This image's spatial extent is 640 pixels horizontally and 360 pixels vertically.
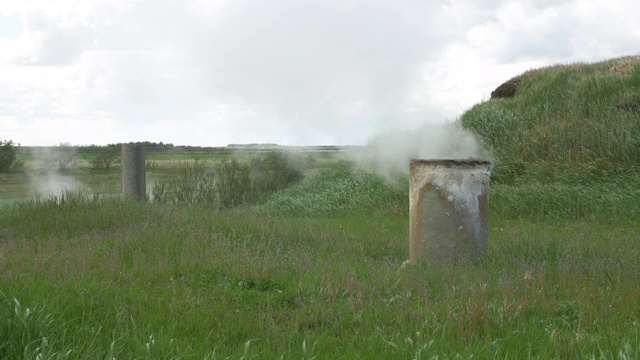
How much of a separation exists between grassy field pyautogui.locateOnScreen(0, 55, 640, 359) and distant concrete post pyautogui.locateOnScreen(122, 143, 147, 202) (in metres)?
1.35

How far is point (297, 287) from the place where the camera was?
6.39m

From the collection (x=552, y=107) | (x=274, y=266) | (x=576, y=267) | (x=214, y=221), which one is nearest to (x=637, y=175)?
(x=552, y=107)

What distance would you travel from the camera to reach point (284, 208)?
1697cm

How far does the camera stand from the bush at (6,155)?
68.9ft

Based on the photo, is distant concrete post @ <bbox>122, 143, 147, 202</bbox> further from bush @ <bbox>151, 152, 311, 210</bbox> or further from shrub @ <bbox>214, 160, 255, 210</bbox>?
shrub @ <bbox>214, 160, 255, 210</bbox>

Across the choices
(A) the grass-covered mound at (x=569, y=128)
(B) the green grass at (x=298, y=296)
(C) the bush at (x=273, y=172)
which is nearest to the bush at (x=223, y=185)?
(C) the bush at (x=273, y=172)

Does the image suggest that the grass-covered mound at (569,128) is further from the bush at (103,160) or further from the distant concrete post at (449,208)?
the bush at (103,160)

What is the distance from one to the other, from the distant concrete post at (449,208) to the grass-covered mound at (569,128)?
24.5 ft

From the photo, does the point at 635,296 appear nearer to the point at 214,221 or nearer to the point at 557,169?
the point at 214,221

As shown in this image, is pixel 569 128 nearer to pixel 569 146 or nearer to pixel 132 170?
pixel 569 146

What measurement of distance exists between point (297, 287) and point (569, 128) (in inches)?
487

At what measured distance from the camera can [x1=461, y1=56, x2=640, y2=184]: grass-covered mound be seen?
15.0 m

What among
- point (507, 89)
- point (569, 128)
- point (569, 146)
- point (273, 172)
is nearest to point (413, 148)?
point (569, 146)

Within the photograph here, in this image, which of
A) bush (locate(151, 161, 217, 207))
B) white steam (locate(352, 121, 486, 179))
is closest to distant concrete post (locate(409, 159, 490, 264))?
white steam (locate(352, 121, 486, 179))
